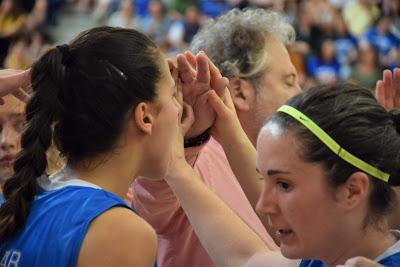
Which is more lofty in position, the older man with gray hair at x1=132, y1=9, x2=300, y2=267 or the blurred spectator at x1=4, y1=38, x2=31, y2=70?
the older man with gray hair at x1=132, y1=9, x2=300, y2=267

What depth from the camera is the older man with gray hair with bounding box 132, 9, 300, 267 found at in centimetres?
258

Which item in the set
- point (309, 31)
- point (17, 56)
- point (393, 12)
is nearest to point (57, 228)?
point (17, 56)

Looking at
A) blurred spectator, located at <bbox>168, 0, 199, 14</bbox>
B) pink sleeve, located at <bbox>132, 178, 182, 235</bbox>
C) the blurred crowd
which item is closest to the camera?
pink sleeve, located at <bbox>132, 178, 182, 235</bbox>

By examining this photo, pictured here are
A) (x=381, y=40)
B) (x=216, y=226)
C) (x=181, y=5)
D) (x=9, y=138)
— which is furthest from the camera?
(x=181, y=5)

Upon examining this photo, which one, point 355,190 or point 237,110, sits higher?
point 355,190

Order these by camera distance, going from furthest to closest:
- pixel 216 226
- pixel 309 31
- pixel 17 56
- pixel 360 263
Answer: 1. pixel 309 31
2. pixel 17 56
3. pixel 216 226
4. pixel 360 263

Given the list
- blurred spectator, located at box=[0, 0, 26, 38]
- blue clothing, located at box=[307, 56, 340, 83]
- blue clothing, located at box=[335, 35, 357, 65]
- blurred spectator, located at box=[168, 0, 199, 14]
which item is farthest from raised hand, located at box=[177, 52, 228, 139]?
blurred spectator, located at box=[168, 0, 199, 14]

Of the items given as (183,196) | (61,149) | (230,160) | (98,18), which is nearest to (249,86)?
(230,160)

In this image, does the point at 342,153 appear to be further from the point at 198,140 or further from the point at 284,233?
the point at 198,140

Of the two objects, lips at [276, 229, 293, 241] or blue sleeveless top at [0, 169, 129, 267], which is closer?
blue sleeveless top at [0, 169, 129, 267]

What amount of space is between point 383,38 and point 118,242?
1038 centimetres

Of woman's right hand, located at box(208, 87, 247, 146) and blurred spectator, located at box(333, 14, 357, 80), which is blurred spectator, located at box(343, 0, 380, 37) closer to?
blurred spectator, located at box(333, 14, 357, 80)

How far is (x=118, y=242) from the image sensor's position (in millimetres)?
1879

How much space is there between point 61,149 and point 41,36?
33.6ft
